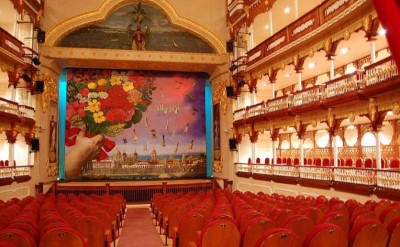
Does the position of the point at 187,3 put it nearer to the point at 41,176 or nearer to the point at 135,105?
the point at 135,105

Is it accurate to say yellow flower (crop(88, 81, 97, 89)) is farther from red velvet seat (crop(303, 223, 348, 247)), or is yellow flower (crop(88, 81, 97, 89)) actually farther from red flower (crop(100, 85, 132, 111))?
red velvet seat (crop(303, 223, 348, 247))

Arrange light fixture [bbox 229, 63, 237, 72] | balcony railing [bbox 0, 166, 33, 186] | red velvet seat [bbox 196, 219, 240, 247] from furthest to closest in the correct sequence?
light fixture [bbox 229, 63, 237, 72] < balcony railing [bbox 0, 166, 33, 186] < red velvet seat [bbox 196, 219, 240, 247]

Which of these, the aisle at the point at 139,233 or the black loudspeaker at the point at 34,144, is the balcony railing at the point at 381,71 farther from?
the black loudspeaker at the point at 34,144

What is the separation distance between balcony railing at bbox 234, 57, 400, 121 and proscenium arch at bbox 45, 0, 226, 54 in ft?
17.6

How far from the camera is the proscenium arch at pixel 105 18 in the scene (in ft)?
68.8

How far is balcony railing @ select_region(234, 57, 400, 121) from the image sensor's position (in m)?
11.2

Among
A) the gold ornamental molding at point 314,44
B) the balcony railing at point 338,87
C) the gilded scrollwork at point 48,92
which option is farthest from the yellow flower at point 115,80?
the balcony railing at point 338,87

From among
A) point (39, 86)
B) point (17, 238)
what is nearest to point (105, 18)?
point (39, 86)

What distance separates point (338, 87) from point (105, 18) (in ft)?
47.1

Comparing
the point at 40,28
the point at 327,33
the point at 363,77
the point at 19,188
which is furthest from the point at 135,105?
the point at 363,77

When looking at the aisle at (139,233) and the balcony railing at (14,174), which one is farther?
the balcony railing at (14,174)

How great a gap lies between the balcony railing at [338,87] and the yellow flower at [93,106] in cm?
933

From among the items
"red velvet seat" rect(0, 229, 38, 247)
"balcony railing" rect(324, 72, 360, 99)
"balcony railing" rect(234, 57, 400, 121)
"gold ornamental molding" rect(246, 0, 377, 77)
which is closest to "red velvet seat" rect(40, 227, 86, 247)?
"red velvet seat" rect(0, 229, 38, 247)

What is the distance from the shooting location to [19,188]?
1766 cm
